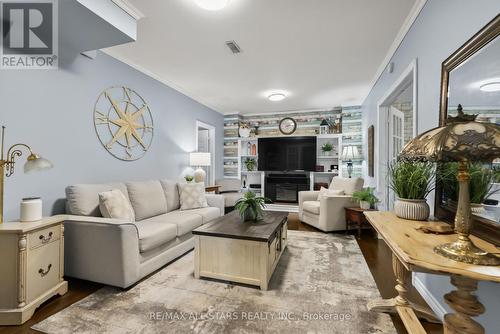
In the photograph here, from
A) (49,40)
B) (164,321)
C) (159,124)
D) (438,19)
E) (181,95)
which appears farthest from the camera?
(181,95)

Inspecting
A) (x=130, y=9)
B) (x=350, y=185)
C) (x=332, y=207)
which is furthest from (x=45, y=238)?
(x=350, y=185)

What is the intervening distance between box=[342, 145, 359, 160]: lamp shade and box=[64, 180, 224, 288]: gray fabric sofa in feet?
12.3

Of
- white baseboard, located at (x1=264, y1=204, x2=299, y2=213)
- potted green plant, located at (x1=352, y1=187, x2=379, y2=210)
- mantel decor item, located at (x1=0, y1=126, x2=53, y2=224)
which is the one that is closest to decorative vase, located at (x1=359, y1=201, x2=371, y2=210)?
potted green plant, located at (x1=352, y1=187, x2=379, y2=210)

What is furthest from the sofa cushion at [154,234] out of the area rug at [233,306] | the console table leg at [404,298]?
the console table leg at [404,298]

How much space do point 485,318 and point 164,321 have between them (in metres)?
1.94

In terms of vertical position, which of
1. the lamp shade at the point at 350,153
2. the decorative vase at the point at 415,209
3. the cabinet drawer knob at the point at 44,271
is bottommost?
the cabinet drawer knob at the point at 44,271

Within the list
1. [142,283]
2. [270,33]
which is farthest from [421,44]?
[142,283]

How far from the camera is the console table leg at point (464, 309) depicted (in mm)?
965

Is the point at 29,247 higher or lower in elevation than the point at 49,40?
lower

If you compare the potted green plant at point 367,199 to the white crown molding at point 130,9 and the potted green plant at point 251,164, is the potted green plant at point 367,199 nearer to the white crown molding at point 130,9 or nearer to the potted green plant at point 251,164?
the potted green plant at point 251,164

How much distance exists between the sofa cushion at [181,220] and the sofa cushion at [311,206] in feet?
6.53

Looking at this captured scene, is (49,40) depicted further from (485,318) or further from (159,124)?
(485,318)

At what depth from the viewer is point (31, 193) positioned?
2.19m

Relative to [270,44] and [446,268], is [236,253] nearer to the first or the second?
[446,268]
